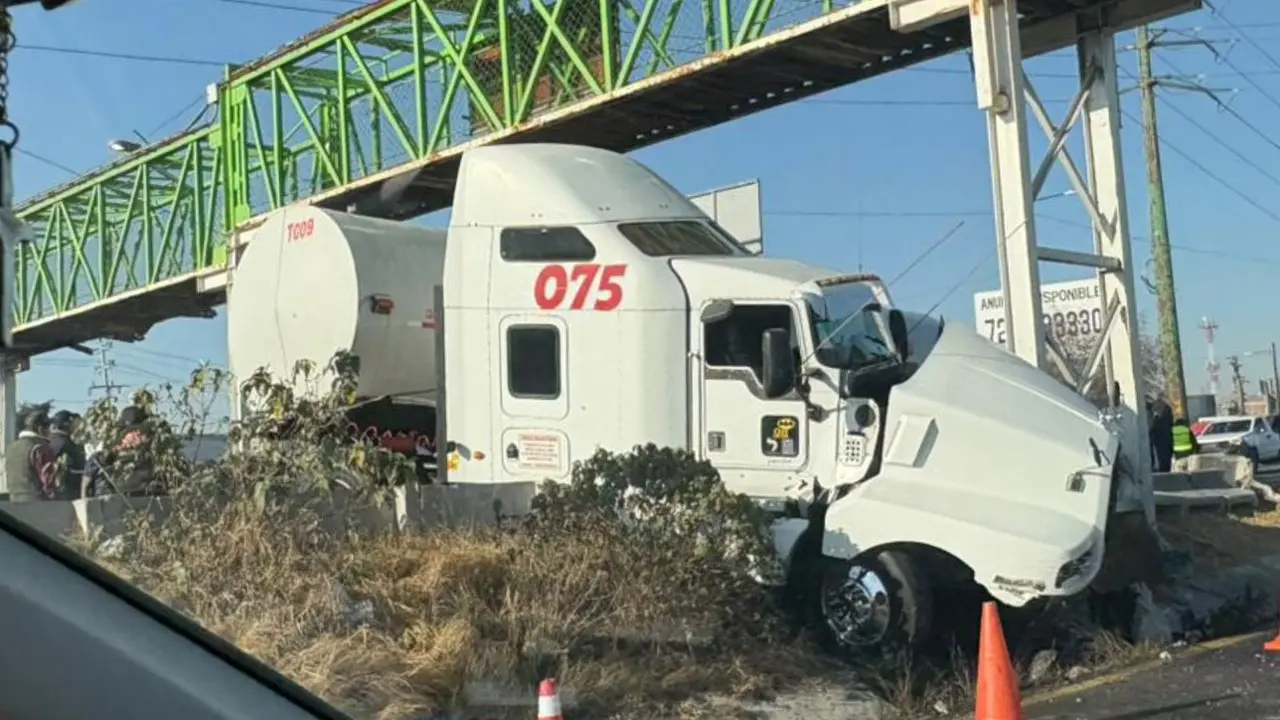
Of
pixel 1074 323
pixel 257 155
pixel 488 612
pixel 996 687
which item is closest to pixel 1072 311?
pixel 1074 323

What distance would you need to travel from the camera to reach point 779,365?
9.06 metres

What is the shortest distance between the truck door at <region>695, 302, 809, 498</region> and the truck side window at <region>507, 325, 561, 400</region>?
3.78 ft

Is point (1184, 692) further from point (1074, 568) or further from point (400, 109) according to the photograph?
point (400, 109)

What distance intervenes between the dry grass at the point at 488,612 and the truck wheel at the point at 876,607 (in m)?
0.32

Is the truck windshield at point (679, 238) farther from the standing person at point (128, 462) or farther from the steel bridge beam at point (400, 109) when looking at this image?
the standing person at point (128, 462)

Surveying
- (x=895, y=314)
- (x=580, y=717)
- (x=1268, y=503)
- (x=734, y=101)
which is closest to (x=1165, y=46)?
(x=1268, y=503)

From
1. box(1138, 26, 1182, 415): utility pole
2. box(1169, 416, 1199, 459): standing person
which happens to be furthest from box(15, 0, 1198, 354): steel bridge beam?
box(1138, 26, 1182, 415): utility pole

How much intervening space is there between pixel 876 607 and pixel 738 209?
4.06 m

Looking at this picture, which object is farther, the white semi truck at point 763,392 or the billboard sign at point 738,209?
the billboard sign at point 738,209

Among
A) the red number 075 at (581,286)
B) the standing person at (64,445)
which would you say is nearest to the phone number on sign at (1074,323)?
the red number 075 at (581,286)

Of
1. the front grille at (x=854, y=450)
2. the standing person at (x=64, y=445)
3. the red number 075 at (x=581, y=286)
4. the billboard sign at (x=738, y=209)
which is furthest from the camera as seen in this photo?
the billboard sign at (x=738, y=209)

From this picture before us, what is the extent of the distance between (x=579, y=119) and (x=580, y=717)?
9.00 meters

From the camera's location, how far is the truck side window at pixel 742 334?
924 centimetres

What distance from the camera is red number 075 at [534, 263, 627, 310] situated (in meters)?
9.55
